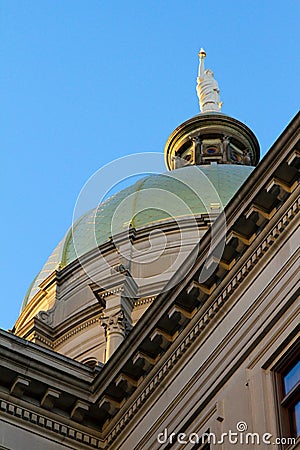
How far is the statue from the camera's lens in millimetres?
61281

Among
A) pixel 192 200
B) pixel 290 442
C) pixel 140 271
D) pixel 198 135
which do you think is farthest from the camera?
pixel 198 135

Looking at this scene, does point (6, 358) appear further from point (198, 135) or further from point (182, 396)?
point (198, 135)

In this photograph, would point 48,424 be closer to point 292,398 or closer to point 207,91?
point 292,398

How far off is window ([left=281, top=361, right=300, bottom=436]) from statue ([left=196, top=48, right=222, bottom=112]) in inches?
1646

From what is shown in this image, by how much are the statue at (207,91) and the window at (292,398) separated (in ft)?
137

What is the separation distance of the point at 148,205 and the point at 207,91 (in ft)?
59.5

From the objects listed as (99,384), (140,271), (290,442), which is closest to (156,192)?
(140,271)

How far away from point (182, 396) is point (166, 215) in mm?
22781

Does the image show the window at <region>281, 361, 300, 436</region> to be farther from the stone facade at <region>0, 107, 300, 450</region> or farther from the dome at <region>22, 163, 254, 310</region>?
the dome at <region>22, 163, 254, 310</region>

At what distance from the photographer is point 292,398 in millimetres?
19375

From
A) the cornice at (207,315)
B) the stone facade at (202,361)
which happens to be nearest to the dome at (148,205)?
the stone facade at (202,361)

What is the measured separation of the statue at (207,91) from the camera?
61281mm

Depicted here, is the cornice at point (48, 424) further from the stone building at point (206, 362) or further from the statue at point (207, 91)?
the statue at point (207, 91)

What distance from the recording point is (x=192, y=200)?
4544 centimetres
